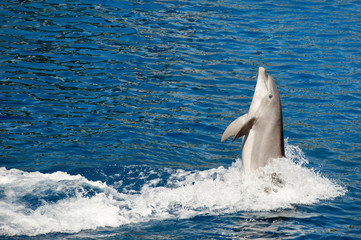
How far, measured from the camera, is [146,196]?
8.27m

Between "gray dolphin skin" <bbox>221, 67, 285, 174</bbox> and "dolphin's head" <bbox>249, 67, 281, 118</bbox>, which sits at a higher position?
"dolphin's head" <bbox>249, 67, 281, 118</bbox>

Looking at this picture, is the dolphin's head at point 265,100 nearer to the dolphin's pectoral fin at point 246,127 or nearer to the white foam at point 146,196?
the dolphin's pectoral fin at point 246,127

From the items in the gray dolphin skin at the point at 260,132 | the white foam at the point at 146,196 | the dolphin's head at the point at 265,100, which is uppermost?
the dolphin's head at the point at 265,100

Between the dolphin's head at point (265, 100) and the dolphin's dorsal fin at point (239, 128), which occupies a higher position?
the dolphin's head at point (265, 100)

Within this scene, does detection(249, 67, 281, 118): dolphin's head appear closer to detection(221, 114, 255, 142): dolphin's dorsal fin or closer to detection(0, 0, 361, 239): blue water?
detection(221, 114, 255, 142): dolphin's dorsal fin

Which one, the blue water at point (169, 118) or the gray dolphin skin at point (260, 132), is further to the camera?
the gray dolphin skin at point (260, 132)

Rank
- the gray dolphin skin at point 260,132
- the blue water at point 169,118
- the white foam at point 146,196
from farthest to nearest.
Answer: the gray dolphin skin at point 260,132, the blue water at point 169,118, the white foam at point 146,196

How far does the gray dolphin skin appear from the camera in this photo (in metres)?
8.59

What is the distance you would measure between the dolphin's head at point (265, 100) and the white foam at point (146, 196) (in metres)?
0.80

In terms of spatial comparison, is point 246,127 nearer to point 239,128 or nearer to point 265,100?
point 239,128

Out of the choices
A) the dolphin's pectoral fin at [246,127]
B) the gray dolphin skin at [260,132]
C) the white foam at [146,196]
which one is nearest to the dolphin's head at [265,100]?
the gray dolphin skin at [260,132]

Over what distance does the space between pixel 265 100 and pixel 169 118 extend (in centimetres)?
293

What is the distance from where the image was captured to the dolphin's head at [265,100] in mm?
8805

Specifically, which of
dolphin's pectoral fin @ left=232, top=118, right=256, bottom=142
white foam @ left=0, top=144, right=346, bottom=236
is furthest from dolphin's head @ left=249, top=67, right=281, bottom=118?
white foam @ left=0, top=144, right=346, bottom=236
